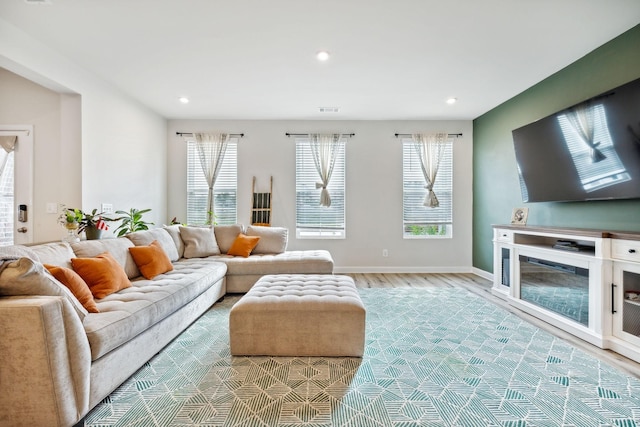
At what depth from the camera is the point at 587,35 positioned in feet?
8.89

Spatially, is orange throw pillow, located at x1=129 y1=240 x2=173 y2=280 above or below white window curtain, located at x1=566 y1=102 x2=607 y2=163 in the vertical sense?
below

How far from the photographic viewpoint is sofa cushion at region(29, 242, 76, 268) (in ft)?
6.75

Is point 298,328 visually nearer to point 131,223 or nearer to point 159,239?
point 159,239

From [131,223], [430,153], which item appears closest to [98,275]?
[131,223]

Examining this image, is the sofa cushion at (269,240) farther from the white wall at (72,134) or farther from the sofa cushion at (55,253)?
the sofa cushion at (55,253)

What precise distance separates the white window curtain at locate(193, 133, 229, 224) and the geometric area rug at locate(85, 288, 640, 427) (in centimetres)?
317

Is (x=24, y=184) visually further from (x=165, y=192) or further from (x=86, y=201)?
(x=165, y=192)

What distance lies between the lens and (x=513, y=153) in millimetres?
4184

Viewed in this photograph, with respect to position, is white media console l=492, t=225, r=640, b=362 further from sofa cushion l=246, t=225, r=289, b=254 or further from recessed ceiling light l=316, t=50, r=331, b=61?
sofa cushion l=246, t=225, r=289, b=254

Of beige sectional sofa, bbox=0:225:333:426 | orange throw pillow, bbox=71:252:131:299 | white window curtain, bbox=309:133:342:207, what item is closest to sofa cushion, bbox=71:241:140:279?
beige sectional sofa, bbox=0:225:333:426

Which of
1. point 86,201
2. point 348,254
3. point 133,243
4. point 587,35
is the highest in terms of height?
point 587,35

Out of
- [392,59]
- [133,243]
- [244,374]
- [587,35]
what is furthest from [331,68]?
[244,374]

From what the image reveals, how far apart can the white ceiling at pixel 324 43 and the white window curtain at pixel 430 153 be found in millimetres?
985

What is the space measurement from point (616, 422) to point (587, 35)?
3131 millimetres
